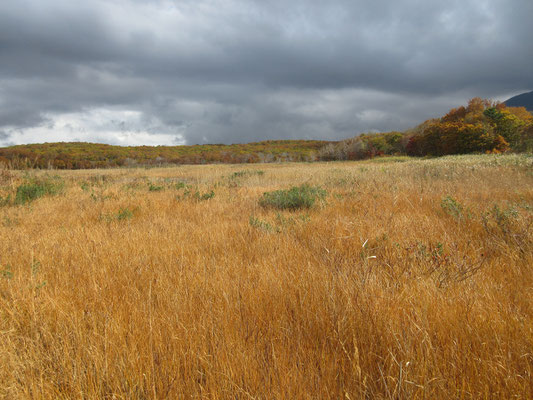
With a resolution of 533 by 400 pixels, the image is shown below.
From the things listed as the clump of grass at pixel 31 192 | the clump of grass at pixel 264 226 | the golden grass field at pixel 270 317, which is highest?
the clump of grass at pixel 31 192

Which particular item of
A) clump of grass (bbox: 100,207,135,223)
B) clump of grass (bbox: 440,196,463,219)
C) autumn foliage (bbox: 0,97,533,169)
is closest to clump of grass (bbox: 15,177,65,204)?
clump of grass (bbox: 100,207,135,223)

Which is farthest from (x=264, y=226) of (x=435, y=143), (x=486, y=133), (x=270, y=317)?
(x=435, y=143)

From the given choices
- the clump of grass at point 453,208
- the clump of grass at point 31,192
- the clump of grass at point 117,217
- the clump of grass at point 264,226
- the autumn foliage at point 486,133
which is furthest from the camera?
the autumn foliage at point 486,133

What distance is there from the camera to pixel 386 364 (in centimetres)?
140

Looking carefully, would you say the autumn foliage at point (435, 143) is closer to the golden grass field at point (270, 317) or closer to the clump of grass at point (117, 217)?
the clump of grass at point (117, 217)

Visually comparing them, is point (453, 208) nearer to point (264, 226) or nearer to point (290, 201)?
point (290, 201)

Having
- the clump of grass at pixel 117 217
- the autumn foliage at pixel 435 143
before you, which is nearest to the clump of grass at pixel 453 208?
the clump of grass at pixel 117 217

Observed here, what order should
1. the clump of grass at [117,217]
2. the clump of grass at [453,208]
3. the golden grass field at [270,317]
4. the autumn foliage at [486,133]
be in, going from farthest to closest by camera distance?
the autumn foliage at [486,133] → the clump of grass at [117,217] → the clump of grass at [453,208] → the golden grass field at [270,317]

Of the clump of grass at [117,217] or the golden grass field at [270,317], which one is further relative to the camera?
the clump of grass at [117,217]

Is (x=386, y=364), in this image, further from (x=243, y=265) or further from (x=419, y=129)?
(x=419, y=129)

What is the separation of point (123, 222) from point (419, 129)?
5138cm

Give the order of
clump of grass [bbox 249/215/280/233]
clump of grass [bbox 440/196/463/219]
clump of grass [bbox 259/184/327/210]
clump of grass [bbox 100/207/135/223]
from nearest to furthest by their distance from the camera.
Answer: clump of grass [bbox 249/215/280/233]
clump of grass [bbox 440/196/463/219]
clump of grass [bbox 100/207/135/223]
clump of grass [bbox 259/184/327/210]

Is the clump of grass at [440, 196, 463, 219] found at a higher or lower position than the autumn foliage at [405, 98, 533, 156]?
lower

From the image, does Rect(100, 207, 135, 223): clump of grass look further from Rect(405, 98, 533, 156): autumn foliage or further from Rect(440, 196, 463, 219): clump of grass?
Rect(405, 98, 533, 156): autumn foliage
